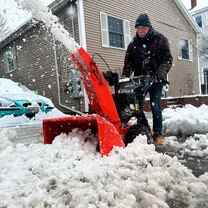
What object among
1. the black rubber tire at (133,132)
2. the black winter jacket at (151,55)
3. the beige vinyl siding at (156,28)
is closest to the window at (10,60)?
the beige vinyl siding at (156,28)

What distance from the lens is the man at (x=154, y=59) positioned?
4094 mm

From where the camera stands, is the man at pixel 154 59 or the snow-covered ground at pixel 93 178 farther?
the man at pixel 154 59

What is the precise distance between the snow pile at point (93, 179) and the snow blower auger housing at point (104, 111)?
22 centimetres

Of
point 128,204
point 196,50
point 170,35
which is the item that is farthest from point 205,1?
point 128,204

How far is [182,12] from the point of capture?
1694 centimetres

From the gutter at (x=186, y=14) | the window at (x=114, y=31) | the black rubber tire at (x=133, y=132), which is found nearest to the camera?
the black rubber tire at (x=133, y=132)

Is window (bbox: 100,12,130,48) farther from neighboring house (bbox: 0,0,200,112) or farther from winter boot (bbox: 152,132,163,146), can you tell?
winter boot (bbox: 152,132,163,146)

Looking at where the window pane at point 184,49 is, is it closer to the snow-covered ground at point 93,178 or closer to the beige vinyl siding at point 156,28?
the beige vinyl siding at point 156,28

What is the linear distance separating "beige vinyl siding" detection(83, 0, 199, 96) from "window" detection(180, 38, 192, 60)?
1.03 feet

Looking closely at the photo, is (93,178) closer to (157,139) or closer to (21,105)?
(157,139)

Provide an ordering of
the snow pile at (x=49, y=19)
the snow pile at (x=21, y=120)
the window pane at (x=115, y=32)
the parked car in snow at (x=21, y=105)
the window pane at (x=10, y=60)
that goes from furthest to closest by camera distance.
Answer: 1. the window pane at (x=10, y=60)
2. the window pane at (x=115, y=32)
3. the parked car in snow at (x=21, y=105)
4. the snow pile at (x=21, y=120)
5. the snow pile at (x=49, y=19)

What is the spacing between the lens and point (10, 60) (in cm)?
1589

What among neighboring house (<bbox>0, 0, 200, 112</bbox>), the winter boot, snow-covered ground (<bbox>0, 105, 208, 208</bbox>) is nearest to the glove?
the winter boot

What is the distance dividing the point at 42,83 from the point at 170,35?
25.0 ft
